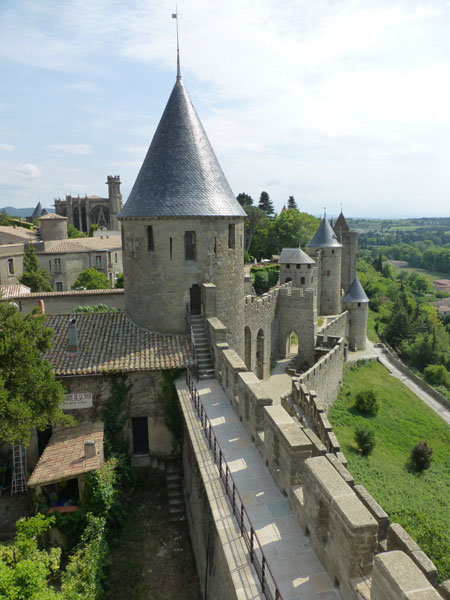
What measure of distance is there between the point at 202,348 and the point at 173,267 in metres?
3.05

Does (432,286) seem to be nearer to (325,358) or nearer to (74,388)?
(325,358)

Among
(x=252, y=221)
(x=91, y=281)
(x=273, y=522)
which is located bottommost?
(x=273, y=522)

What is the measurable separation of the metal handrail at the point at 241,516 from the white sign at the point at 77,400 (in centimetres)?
338

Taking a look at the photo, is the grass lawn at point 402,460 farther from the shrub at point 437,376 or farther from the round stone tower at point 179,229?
the round stone tower at point 179,229

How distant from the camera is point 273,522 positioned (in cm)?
757

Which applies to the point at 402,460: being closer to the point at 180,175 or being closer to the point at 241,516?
the point at 180,175

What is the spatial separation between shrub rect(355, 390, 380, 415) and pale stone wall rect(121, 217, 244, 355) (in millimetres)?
15683

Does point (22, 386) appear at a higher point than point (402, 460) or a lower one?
higher

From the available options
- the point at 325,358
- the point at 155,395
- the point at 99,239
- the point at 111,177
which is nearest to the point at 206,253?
the point at 155,395

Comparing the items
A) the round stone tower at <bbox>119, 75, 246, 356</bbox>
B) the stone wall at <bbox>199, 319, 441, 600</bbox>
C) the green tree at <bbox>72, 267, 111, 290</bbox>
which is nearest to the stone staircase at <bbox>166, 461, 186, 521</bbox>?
the stone wall at <bbox>199, 319, 441, 600</bbox>

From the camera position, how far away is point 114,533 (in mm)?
12055

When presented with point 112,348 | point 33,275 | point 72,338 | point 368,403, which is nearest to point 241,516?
point 112,348

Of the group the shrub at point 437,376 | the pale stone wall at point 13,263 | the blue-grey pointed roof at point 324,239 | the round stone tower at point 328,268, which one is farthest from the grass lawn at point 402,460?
the pale stone wall at point 13,263

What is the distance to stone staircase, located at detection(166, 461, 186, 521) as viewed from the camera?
515 inches
